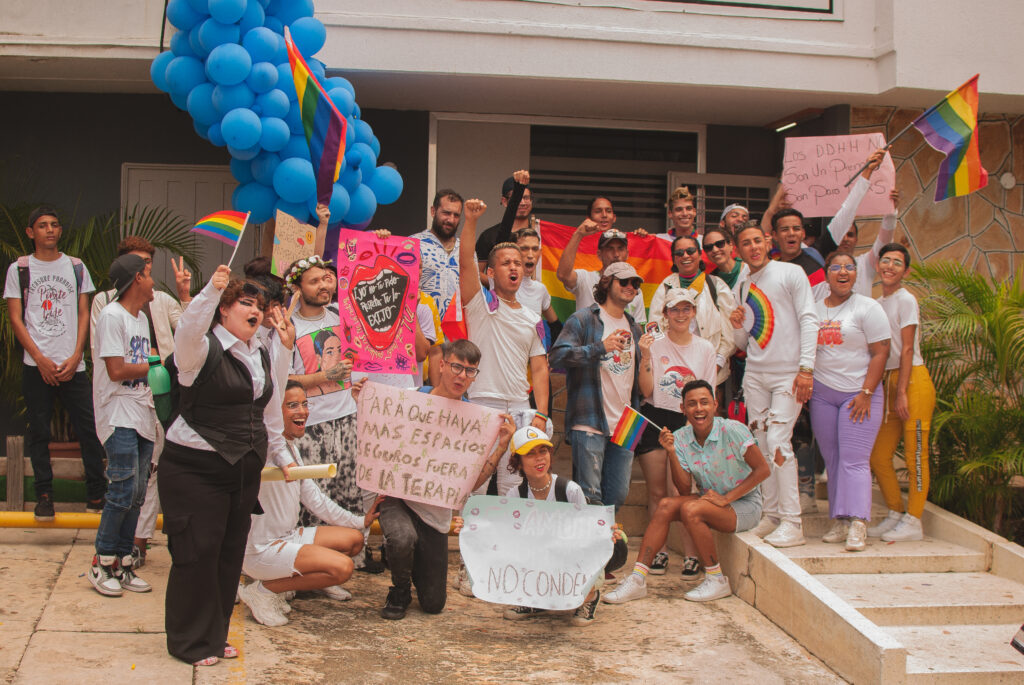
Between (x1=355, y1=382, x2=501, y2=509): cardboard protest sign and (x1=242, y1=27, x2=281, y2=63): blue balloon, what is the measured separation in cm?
254

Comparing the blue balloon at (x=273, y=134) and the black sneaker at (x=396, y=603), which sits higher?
the blue balloon at (x=273, y=134)

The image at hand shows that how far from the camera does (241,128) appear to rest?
21.4 feet

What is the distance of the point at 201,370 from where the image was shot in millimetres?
4402

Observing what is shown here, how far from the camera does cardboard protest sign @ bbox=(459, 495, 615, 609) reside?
18.4ft

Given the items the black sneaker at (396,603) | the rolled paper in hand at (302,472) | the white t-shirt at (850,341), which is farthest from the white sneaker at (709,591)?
the rolled paper in hand at (302,472)

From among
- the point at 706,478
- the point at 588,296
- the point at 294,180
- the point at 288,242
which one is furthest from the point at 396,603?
the point at 588,296

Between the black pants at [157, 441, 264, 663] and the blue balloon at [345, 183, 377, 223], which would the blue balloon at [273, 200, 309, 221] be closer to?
the blue balloon at [345, 183, 377, 223]

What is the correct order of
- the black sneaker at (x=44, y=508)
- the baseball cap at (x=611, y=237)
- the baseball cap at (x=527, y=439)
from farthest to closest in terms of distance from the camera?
the baseball cap at (x=611, y=237) → the black sneaker at (x=44, y=508) → the baseball cap at (x=527, y=439)

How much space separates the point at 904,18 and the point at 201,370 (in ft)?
24.5

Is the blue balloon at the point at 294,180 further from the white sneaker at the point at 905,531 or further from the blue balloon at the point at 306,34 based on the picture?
the white sneaker at the point at 905,531

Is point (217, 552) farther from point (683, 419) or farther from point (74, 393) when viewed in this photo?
point (683, 419)

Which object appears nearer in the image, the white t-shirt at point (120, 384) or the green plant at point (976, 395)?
the white t-shirt at point (120, 384)

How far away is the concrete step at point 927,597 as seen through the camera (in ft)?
19.8

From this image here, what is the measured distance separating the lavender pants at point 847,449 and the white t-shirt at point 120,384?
4507 millimetres
